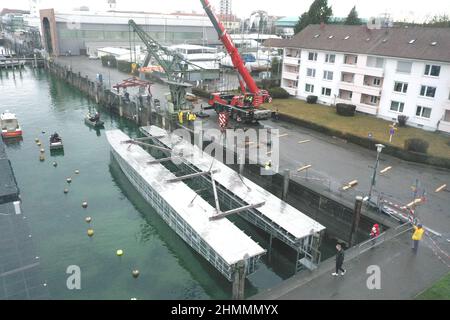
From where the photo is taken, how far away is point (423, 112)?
139ft

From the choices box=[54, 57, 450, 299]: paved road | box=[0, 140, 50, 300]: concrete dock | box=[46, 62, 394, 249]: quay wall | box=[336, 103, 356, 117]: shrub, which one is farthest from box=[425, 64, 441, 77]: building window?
box=[0, 140, 50, 300]: concrete dock

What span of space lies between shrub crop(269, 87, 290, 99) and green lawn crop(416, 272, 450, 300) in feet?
143

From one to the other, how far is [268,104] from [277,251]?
3265cm

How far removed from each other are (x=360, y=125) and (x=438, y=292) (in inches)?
1156

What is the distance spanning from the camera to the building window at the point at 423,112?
41.8 metres

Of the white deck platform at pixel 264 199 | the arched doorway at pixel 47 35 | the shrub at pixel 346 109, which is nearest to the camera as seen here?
the white deck platform at pixel 264 199

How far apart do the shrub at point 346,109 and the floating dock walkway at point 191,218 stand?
89.4ft

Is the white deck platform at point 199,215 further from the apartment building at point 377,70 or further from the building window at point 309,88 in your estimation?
the building window at point 309,88

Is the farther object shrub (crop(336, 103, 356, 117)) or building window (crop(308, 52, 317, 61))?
building window (crop(308, 52, 317, 61))

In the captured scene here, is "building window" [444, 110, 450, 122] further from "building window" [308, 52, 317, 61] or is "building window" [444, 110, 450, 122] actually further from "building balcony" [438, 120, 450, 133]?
"building window" [308, 52, 317, 61]

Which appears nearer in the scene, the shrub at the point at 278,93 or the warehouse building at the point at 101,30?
the shrub at the point at 278,93

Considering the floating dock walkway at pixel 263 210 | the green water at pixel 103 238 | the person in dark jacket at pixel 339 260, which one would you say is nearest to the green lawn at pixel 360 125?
the floating dock walkway at pixel 263 210

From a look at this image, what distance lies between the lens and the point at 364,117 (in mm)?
47562

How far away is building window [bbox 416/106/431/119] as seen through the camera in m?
41.8
